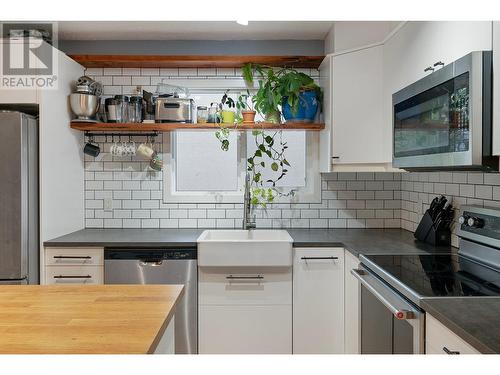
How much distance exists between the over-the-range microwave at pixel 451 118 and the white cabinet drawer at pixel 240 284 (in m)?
1.04

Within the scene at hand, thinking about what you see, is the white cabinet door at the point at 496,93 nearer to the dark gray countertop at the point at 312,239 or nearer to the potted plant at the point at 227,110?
the dark gray countertop at the point at 312,239

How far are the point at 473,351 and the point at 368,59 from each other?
2120 mm

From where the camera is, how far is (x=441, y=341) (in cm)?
127

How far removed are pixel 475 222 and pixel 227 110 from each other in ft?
6.13

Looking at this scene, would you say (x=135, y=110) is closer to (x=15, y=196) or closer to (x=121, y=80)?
(x=121, y=80)

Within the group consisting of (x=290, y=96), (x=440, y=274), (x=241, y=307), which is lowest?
(x=241, y=307)

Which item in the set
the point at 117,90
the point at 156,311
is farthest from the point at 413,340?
the point at 117,90

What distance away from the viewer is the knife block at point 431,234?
2.47m

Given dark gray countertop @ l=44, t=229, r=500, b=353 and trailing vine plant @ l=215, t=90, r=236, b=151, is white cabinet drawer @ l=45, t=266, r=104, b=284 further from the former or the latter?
trailing vine plant @ l=215, t=90, r=236, b=151

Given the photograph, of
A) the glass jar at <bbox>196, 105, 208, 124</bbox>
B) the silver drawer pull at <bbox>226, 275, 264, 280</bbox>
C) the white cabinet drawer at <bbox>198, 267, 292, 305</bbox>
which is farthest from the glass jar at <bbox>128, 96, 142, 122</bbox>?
the silver drawer pull at <bbox>226, 275, 264, 280</bbox>

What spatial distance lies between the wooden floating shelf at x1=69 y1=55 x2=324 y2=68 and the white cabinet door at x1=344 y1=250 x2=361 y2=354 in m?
1.45

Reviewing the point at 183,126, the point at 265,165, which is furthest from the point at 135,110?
the point at 265,165

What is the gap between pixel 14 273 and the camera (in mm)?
2494

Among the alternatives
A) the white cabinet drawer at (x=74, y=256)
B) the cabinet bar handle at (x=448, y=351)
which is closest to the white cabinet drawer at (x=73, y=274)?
the white cabinet drawer at (x=74, y=256)
